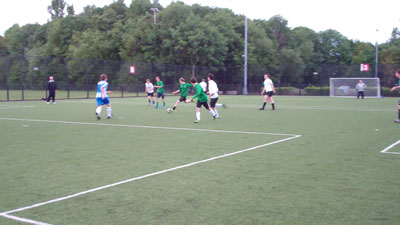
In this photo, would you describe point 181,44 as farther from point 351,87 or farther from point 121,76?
point 351,87

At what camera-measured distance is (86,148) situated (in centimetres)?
916

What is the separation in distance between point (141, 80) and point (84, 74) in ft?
23.7

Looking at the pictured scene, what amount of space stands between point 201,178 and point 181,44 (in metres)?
48.0

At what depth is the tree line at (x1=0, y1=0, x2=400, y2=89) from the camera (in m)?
48.4

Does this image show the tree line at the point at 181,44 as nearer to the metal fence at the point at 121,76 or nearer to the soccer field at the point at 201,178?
the metal fence at the point at 121,76

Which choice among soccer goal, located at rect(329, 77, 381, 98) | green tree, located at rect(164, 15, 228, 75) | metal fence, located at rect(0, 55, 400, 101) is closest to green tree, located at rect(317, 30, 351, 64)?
metal fence, located at rect(0, 55, 400, 101)

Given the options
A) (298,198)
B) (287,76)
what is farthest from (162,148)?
(287,76)

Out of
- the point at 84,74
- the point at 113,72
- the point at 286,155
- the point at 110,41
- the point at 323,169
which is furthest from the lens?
the point at 110,41

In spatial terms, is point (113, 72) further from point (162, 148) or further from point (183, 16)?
point (162, 148)

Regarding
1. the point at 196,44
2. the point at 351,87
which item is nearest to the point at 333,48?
the point at 196,44

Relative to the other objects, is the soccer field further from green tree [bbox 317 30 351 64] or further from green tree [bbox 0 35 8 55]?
green tree [bbox 0 35 8 55]

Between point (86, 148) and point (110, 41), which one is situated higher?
point (110, 41)

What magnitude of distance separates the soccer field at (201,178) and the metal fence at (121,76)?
23.1 meters

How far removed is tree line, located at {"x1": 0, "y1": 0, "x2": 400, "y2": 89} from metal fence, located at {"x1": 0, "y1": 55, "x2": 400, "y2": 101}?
145 millimetres
